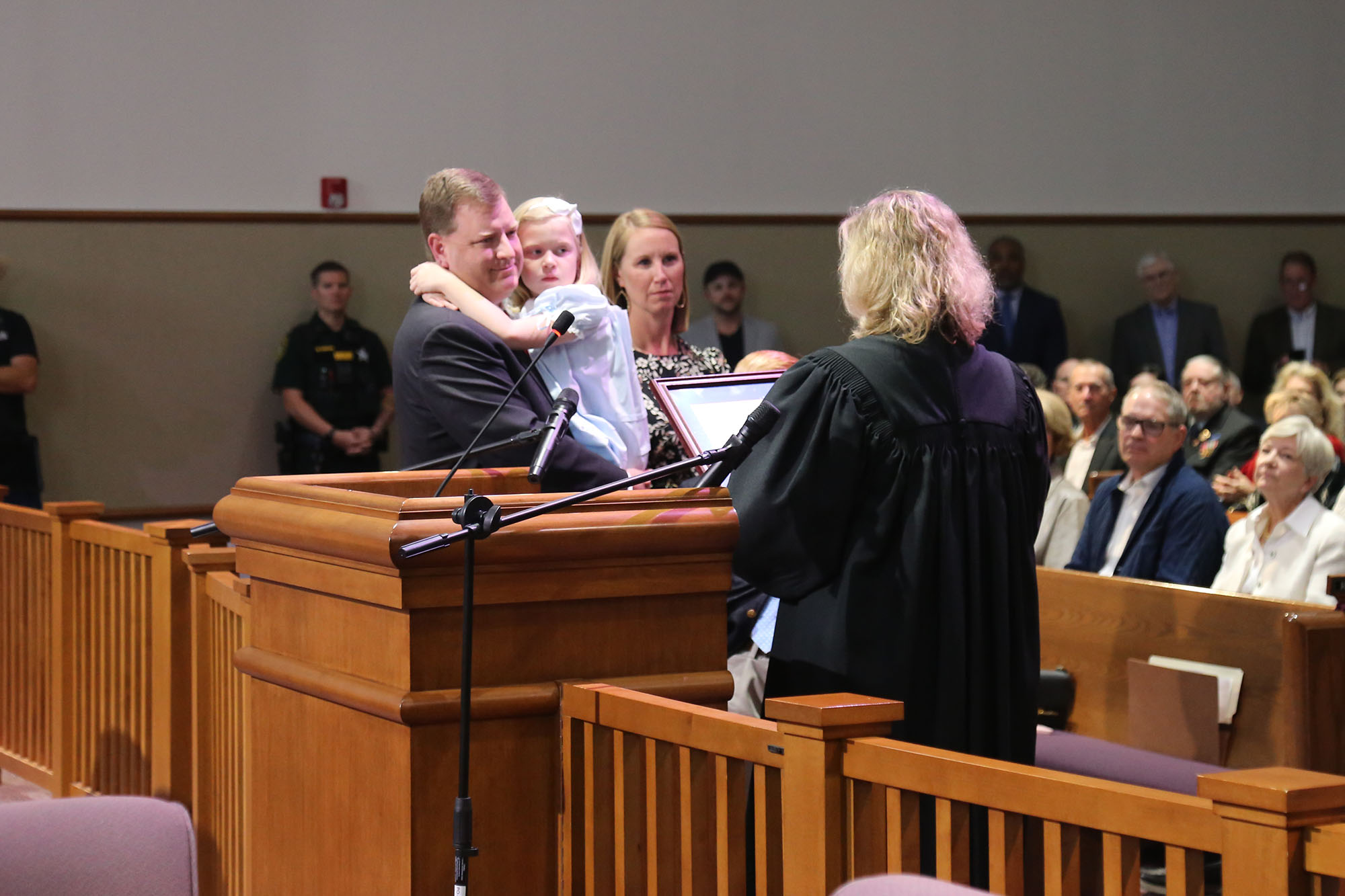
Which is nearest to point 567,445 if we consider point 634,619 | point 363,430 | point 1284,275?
point 634,619

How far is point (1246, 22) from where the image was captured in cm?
1012

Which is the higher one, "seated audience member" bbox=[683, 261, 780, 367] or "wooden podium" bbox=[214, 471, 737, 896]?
"seated audience member" bbox=[683, 261, 780, 367]

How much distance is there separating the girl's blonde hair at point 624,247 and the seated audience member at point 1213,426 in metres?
3.54

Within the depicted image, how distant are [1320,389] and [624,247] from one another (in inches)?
173

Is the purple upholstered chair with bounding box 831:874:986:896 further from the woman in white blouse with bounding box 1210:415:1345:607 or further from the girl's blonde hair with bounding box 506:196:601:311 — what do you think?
the woman in white blouse with bounding box 1210:415:1345:607

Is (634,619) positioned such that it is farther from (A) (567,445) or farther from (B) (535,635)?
(A) (567,445)

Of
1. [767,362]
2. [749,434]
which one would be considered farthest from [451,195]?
[749,434]

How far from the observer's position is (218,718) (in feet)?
11.3

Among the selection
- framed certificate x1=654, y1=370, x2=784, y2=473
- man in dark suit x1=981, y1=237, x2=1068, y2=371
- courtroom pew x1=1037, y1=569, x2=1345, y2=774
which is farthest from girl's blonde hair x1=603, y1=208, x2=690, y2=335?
man in dark suit x1=981, y1=237, x2=1068, y2=371

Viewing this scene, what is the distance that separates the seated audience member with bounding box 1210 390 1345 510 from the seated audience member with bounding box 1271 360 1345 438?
0.06 metres

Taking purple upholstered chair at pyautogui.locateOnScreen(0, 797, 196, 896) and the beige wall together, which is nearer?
purple upholstered chair at pyautogui.locateOnScreen(0, 797, 196, 896)

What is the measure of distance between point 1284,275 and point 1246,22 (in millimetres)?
1706

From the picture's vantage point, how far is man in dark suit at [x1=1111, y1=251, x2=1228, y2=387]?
9617 millimetres

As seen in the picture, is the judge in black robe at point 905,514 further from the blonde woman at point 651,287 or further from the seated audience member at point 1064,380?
the seated audience member at point 1064,380
